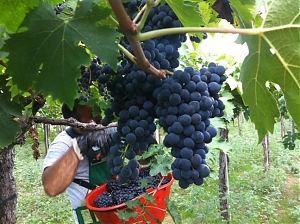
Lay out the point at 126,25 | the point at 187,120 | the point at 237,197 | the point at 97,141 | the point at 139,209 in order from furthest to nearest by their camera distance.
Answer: the point at 237,197, the point at 97,141, the point at 139,209, the point at 187,120, the point at 126,25

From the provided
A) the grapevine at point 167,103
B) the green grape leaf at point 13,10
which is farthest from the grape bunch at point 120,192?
the green grape leaf at point 13,10

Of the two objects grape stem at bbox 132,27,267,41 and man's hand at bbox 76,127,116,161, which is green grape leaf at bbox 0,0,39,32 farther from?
man's hand at bbox 76,127,116,161

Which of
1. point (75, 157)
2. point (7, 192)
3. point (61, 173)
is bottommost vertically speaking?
point (7, 192)

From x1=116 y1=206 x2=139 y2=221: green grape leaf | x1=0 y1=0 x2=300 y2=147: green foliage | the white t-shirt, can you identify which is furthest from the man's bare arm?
x1=0 y1=0 x2=300 y2=147: green foliage

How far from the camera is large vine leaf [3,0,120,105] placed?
2.14 ft

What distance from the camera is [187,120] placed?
0.86 meters

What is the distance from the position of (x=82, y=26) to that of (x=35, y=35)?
0.32 feet

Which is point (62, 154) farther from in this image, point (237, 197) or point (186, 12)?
point (237, 197)

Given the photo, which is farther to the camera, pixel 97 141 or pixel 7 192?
pixel 7 192

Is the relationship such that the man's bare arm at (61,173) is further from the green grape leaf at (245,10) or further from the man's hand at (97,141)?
the green grape leaf at (245,10)

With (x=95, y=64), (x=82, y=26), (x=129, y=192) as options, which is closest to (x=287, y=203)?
(x=129, y=192)

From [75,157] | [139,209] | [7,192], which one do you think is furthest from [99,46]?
[7,192]

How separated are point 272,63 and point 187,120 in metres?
0.26

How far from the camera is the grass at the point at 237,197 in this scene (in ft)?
16.8
